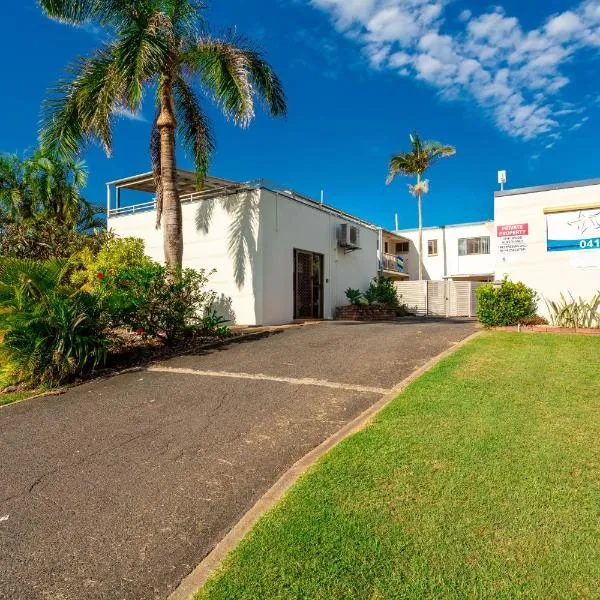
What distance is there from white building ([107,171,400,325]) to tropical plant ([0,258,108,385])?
5.91m

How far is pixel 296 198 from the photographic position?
14.4 meters

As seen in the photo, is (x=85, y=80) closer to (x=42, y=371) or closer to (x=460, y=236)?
(x=42, y=371)

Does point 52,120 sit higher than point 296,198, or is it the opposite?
point 52,120

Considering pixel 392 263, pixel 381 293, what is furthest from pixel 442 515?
pixel 392 263

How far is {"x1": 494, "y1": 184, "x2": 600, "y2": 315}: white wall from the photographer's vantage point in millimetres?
9750

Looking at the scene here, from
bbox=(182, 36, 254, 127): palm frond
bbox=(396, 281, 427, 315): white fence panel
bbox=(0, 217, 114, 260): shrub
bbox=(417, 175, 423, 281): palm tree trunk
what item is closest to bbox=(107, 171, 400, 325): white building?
bbox=(0, 217, 114, 260): shrub

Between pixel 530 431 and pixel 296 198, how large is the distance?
38.5 ft

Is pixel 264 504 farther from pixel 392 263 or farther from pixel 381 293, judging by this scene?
pixel 392 263

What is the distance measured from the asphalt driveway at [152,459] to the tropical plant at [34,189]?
586 inches

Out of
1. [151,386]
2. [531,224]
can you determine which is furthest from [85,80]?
[531,224]

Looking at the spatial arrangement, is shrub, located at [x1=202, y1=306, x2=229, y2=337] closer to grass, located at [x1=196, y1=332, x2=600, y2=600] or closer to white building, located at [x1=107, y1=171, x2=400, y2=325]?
white building, located at [x1=107, y1=171, x2=400, y2=325]

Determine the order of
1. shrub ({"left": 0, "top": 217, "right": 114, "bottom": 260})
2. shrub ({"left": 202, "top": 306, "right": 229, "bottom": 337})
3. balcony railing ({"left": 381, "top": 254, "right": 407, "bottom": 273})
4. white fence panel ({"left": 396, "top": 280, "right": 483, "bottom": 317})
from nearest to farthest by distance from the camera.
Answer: shrub ({"left": 202, "top": 306, "right": 229, "bottom": 337})
shrub ({"left": 0, "top": 217, "right": 114, "bottom": 260})
white fence panel ({"left": 396, "top": 280, "right": 483, "bottom": 317})
balcony railing ({"left": 381, "top": 254, "right": 407, "bottom": 273})

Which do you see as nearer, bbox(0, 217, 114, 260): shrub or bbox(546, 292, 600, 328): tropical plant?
bbox(546, 292, 600, 328): tropical plant

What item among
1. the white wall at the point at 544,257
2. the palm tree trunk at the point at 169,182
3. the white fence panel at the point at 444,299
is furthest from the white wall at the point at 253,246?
the white fence panel at the point at 444,299
